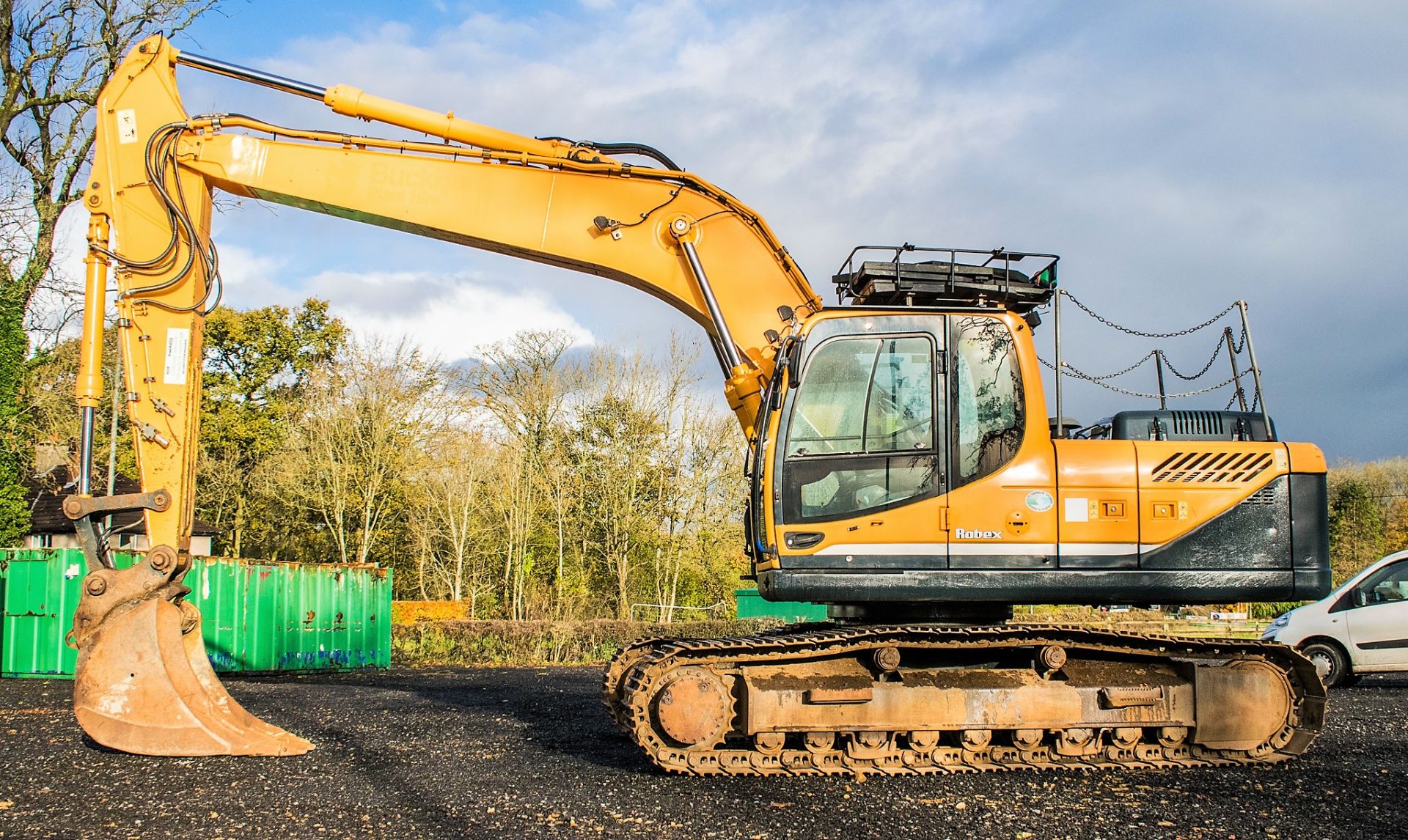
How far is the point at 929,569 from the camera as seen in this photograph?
6508 mm

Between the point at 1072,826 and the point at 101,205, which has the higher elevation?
the point at 101,205

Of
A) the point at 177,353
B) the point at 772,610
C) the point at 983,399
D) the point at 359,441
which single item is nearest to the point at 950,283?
the point at 983,399

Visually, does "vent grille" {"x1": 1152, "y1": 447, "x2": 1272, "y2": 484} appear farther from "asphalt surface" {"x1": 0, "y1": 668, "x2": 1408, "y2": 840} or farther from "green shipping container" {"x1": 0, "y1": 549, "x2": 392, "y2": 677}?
"green shipping container" {"x1": 0, "y1": 549, "x2": 392, "y2": 677}

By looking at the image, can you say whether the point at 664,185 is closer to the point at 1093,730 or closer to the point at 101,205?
the point at 101,205

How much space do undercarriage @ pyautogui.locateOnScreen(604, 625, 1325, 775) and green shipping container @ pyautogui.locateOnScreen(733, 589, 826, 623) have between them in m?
15.6

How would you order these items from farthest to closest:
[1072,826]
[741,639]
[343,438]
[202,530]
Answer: [202,530], [343,438], [741,639], [1072,826]

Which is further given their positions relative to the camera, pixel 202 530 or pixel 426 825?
pixel 202 530

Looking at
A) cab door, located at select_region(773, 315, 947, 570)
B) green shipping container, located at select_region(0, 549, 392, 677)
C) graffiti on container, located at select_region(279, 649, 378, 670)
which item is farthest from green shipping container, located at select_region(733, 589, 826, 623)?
cab door, located at select_region(773, 315, 947, 570)

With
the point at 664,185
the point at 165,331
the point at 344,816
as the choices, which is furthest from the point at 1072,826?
the point at 165,331

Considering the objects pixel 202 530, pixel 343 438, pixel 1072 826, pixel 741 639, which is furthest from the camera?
pixel 202 530

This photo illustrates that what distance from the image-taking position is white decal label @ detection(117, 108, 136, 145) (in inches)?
298

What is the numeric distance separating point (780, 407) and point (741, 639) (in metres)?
1.48

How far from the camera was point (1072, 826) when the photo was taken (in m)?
5.25

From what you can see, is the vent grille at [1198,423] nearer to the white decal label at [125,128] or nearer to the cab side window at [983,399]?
the cab side window at [983,399]
